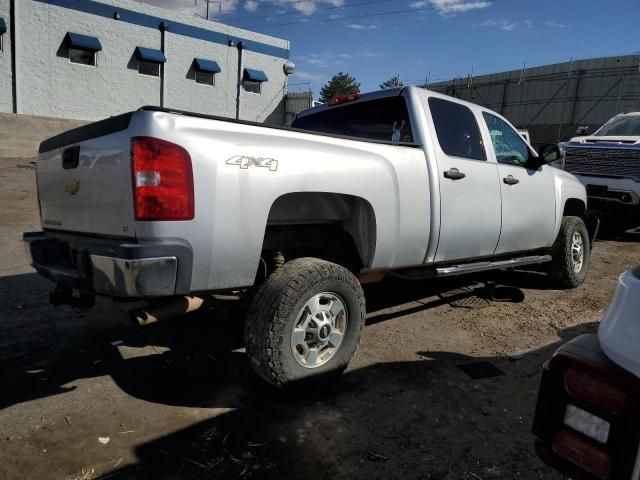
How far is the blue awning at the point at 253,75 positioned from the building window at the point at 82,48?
6811mm

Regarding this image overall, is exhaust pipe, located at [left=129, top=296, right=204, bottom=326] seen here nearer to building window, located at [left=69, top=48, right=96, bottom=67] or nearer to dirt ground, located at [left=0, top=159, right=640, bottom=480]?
dirt ground, located at [left=0, top=159, right=640, bottom=480]

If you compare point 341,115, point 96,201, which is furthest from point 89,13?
point 96,201

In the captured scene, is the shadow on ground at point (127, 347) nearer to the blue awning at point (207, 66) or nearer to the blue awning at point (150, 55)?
the blue awning at point (150, 55)

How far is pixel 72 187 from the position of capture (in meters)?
2.86

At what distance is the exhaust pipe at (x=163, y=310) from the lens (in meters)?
2.62

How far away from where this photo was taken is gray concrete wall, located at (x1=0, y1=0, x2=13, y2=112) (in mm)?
15945

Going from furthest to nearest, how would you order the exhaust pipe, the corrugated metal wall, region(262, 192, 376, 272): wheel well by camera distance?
Result: the corrugated metal wall → region(262, 192, 376, 272): wheel well → the exhaust pipe

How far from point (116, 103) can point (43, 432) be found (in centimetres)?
1903

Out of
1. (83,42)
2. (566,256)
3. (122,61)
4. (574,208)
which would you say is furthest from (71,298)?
(122,61)

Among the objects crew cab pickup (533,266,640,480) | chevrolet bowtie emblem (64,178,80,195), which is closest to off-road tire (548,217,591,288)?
crew cab pickup (533,266,640,480)

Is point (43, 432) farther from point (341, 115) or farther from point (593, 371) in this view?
point (341, 115)

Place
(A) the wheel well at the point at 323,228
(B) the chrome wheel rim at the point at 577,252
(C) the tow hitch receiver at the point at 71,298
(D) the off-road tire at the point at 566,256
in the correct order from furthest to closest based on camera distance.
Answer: (B) the chrome wheel rim at the point at 577,252, (D) the off-road tire at the point at 566,256, (A) the wheel well at the point at 323,228, (C) the tow hitch receiver at the point at 71,298

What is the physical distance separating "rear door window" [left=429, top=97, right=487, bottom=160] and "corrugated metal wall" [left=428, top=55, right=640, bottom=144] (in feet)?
66.5

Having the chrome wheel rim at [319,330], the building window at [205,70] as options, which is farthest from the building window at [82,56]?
the chrome wheel rim at [319,330]
